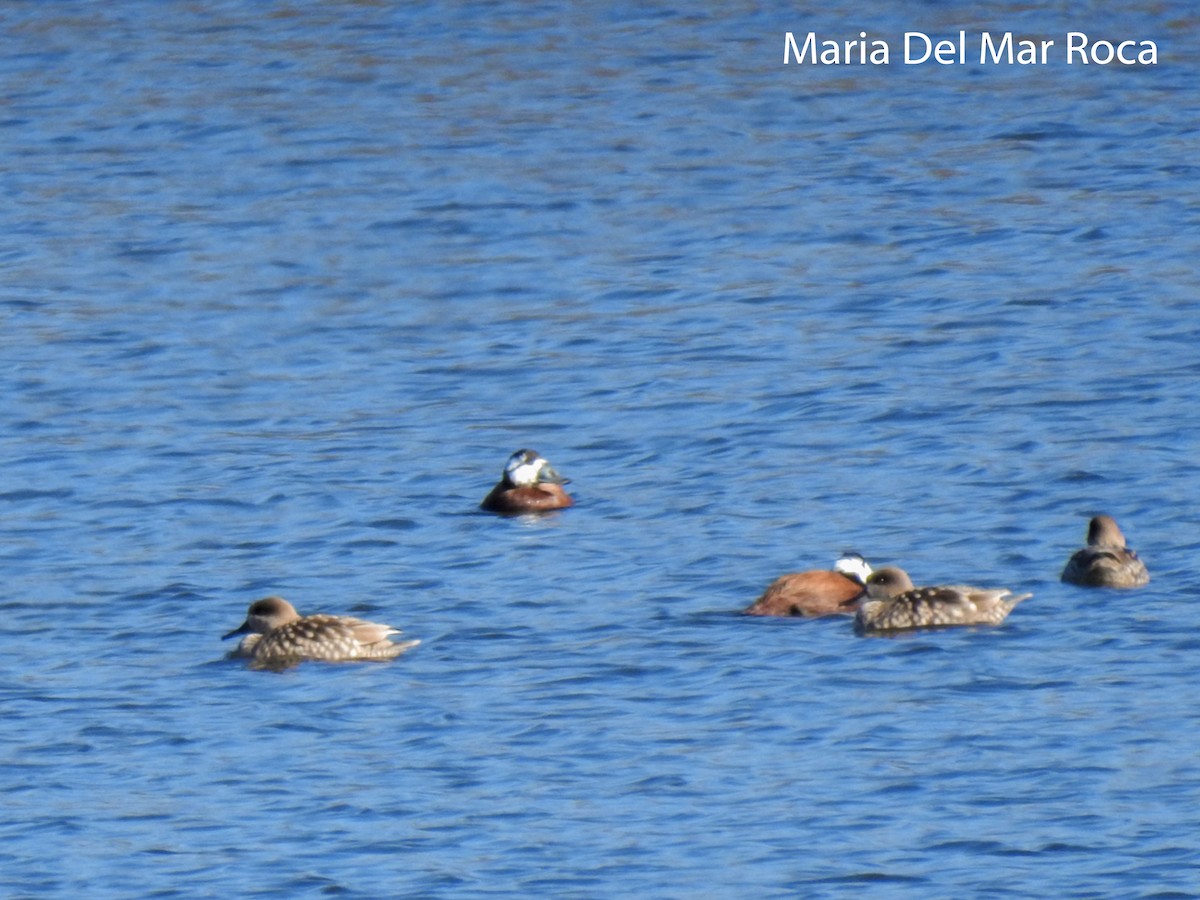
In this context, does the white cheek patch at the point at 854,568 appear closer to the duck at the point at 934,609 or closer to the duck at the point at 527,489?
the duck at the point at 934,609

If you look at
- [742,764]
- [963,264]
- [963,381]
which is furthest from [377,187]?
[742,764]

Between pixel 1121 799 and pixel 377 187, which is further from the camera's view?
pixel 377 187

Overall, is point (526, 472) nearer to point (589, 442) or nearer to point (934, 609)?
point (589, 442)

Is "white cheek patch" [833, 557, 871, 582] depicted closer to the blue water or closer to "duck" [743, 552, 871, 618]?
"duck" [743, 552, 871, 618]

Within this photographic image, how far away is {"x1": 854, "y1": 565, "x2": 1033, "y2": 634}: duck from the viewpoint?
13.2 meters

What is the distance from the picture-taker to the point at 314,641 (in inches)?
524

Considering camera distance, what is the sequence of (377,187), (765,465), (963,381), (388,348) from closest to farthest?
(765,465)
(963,381)
(388,348)
(377,187)

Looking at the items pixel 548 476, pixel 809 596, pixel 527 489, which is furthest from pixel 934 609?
pixel 548 476

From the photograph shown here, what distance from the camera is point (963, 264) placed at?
22.1 metres

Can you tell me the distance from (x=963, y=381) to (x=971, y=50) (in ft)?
39.0

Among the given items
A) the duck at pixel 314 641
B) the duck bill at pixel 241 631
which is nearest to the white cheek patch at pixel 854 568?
the duck at pixel 314 641

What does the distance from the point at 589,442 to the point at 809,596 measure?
177 inches

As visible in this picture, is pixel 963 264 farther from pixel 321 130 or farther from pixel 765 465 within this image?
pixel 321 130

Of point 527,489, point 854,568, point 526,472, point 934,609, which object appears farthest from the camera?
point 526,472
